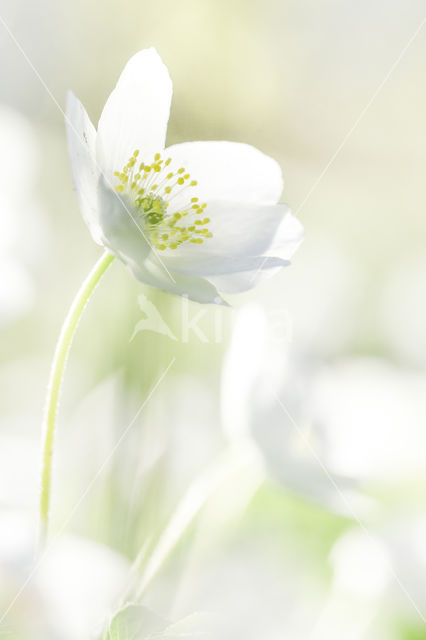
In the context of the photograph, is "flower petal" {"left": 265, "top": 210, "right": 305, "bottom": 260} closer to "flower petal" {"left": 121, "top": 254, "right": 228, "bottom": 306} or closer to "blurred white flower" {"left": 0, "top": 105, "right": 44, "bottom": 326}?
"flower petal" {"left": 121, "top": 254, "right": 228, "bottom": 306}

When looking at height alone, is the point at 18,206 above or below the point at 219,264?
below

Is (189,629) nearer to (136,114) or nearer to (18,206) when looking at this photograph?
(136,114)

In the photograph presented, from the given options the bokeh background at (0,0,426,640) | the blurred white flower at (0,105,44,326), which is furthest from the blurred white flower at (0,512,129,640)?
the blurred white flower at (0,105,44,326)

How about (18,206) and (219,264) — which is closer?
(219,264)

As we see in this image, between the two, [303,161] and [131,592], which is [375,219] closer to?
[303,161]

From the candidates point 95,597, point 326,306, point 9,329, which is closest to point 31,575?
point 95,597

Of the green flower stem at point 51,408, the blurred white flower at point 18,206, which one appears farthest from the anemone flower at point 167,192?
the blurred white flower at point 18,206

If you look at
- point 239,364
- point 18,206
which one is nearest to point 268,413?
point 239,364
